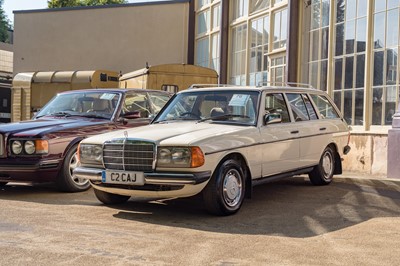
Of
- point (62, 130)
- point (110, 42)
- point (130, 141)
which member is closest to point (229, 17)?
point (110, 42)

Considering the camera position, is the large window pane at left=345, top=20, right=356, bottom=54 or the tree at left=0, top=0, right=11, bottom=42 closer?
the large window pane at left=345, top=20, right=356, bottom=54

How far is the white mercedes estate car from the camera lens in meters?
5.68

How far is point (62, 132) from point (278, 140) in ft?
10.2

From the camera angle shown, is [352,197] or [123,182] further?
[352,197]

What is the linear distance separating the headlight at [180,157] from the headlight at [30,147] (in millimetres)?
2318

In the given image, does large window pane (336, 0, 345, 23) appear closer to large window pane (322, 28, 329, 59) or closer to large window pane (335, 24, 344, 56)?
large window pane (335, 24, 344, 56)

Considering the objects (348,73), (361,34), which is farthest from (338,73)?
(361,34)

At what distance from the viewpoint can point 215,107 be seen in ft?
22.5

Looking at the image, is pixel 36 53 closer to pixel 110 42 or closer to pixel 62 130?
pixel 110 42

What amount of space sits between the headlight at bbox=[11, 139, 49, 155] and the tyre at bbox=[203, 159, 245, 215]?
8.88 feet

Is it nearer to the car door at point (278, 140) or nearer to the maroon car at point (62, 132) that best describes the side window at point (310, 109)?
the car door at point (278, 140)

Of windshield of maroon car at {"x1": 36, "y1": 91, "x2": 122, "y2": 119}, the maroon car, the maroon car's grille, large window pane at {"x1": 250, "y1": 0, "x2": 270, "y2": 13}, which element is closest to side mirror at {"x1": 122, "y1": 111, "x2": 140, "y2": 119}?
the maroon car

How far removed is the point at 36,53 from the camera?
26.9 m

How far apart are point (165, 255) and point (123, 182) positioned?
5.40ft
